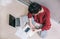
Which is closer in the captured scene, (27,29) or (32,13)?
(32,13)

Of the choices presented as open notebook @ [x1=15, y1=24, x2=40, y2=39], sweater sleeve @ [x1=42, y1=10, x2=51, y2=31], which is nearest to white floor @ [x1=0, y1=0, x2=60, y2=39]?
open notebook @ [x1=15, y1=24, x2=40, y2=39]

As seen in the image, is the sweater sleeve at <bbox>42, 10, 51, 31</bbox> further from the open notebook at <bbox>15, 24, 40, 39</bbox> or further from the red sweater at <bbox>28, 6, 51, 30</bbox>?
the open notebook at <bbox>15, 24, 40, 39</bbox>

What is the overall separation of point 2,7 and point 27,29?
445 millimetres

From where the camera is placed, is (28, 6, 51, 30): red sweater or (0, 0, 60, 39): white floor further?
(0, 0, 60, 39): white floor

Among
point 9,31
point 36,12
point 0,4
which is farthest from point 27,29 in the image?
point 0,4

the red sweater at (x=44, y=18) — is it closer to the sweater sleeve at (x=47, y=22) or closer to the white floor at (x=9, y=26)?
the sweater sleeve at (x=47, y=22)

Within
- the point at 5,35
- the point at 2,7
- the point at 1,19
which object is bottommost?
the point at 5,35

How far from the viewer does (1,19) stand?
6.20 ft

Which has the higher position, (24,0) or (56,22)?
(24,0)

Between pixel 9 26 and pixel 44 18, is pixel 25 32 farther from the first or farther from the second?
pixel 44 18

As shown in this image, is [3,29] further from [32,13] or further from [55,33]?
[55,33]

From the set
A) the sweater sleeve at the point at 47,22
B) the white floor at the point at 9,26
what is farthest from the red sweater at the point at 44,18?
the white floor at the point at 9,26

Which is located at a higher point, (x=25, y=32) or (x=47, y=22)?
(x=47, y=22)

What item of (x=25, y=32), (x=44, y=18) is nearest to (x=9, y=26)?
(x=25, y=32)
